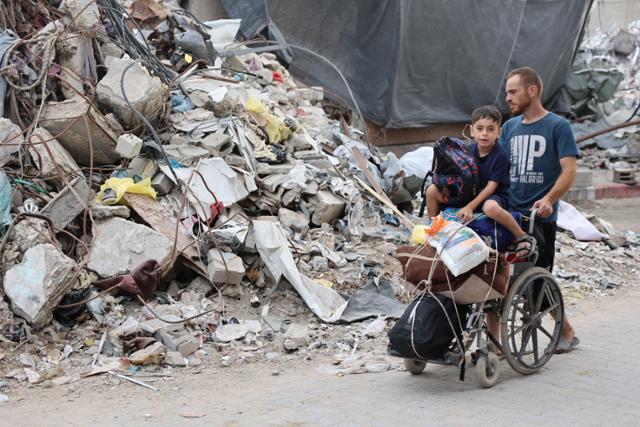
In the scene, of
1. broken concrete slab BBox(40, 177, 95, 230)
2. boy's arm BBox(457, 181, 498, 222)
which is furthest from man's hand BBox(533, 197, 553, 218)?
broken concrete slab BBox(40, 177, 95, 230)

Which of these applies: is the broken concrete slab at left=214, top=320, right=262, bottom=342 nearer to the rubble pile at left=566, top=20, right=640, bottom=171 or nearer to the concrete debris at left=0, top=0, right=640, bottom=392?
the concrete debris at left=0, top=0, right=640, bottom=392

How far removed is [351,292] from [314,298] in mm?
454

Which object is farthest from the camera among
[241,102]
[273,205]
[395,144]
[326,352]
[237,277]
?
[395,144]

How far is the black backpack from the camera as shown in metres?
4.80

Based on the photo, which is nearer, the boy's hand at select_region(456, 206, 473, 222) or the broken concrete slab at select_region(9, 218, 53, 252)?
the boy's hand at select_region(456, 206, 473, 222)

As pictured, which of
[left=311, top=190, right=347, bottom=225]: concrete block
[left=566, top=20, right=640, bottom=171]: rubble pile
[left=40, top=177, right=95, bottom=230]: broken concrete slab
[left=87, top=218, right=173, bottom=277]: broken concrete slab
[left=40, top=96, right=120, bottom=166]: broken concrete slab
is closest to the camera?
[left=87, top=218, right=173, bottom=277]: broken concrete slab

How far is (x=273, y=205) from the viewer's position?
7625 millimetres

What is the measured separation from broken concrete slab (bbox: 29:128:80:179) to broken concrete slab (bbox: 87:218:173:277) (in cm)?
65

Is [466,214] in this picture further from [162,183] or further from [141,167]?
[141,167]

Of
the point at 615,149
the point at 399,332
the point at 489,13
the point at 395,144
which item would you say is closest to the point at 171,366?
the point at 399,332

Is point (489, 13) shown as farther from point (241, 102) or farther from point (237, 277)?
point (237, 277)

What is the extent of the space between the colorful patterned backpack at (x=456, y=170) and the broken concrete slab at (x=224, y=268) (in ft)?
6.38

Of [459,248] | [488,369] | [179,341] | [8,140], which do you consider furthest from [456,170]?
[8,140]

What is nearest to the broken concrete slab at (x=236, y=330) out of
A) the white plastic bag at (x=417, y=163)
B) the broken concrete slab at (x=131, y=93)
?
the broken concrete slab at (x=131, y=93)
